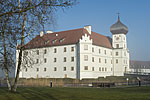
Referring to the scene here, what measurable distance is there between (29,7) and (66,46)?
4377cm

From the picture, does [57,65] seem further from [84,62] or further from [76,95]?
[76,95]

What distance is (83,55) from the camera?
159 feet

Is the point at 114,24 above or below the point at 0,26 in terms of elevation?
above

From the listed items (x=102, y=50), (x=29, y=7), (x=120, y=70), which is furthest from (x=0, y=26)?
(x=120, y=70)

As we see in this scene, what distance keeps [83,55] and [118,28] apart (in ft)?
62.5

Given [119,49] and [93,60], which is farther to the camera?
[119,49]

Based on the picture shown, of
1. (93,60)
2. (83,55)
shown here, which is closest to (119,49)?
(93,60)

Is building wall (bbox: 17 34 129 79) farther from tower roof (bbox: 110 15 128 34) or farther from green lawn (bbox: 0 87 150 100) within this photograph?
green lawn (bbox: 0 87 150 100)

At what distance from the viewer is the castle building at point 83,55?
4875 cm

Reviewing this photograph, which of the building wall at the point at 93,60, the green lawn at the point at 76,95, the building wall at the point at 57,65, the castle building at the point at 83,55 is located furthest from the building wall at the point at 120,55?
the green lawn at the point at 76,95

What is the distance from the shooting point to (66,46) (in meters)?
51.7

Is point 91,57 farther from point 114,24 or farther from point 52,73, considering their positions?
point 114,24

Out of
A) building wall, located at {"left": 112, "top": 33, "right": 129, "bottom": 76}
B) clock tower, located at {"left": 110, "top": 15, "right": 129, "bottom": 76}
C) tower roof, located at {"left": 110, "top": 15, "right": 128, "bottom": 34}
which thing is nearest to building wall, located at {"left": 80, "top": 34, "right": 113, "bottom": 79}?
building wall, located at {"left": 112, "top": 33, "right": 129, "bottom": 76}

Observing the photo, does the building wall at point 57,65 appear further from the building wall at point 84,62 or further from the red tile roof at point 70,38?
the red tile roof at point 70,38
